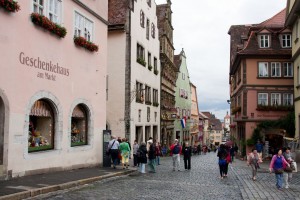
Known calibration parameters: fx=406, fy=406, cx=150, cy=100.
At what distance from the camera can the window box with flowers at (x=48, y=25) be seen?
49.5 ft

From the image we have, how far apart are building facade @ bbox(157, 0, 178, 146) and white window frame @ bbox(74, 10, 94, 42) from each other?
22.0m

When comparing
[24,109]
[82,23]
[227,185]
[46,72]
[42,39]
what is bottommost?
[227,185]

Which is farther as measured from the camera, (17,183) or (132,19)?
(132,19)

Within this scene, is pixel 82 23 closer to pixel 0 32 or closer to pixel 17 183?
pixel 0 32

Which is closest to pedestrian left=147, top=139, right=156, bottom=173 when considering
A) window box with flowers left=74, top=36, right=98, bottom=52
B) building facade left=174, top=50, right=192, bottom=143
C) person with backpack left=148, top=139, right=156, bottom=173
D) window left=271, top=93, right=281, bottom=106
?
person with backpack left=148, top=139, right=156, bottom=173

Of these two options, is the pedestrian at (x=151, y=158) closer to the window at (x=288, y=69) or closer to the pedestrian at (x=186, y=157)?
the pedestrian at (x=186, y=157)

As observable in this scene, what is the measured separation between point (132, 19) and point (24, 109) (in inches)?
709

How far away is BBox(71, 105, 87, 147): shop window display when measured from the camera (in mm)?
19233

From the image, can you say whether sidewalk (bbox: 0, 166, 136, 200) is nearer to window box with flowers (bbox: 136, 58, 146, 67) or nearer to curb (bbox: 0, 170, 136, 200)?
curb (bbox: 0, 170, 136, 200)

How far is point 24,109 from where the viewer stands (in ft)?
47.7

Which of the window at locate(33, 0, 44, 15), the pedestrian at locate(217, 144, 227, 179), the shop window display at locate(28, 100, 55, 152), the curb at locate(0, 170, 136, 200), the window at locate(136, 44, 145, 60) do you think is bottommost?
the curb at locate(0, 170, 136, 200)

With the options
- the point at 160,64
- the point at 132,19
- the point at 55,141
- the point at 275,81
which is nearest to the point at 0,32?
the point at 55,141

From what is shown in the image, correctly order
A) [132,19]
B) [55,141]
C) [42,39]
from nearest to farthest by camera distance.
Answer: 1. [42,39]
2. [55,141]
3. [132,19]

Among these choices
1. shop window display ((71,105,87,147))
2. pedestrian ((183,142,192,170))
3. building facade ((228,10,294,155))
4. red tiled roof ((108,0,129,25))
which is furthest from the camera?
building facade ((228,10,294,155))
